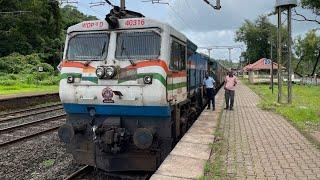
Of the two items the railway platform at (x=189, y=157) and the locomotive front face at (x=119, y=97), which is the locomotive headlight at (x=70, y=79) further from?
the railway platform at (x=189, y=157)

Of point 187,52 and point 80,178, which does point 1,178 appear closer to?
point 80,178

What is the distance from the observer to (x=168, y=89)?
889 centimetres

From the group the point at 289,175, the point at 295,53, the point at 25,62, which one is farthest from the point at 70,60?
the point at 295,53

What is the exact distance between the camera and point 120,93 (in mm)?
8750

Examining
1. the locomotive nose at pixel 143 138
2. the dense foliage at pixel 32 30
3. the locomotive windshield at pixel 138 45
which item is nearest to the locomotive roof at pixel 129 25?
the locomotive windshield at pixel 138 45

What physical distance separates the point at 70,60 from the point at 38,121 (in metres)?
8.27

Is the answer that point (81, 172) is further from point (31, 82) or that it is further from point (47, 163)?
point (31, 82)

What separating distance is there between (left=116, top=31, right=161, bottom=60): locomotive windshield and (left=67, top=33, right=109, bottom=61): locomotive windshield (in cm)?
33

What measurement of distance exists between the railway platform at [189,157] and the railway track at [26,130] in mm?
5119

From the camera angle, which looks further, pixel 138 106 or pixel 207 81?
pixel 207 81

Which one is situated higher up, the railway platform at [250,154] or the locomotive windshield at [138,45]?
the locomotive windshield at [138,45]

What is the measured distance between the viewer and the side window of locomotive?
31.1ft

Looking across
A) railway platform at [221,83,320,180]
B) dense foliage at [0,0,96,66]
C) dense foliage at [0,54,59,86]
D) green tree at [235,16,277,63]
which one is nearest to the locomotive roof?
railway platform at [221,83,320,180]

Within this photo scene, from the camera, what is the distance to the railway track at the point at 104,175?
29.8ft
